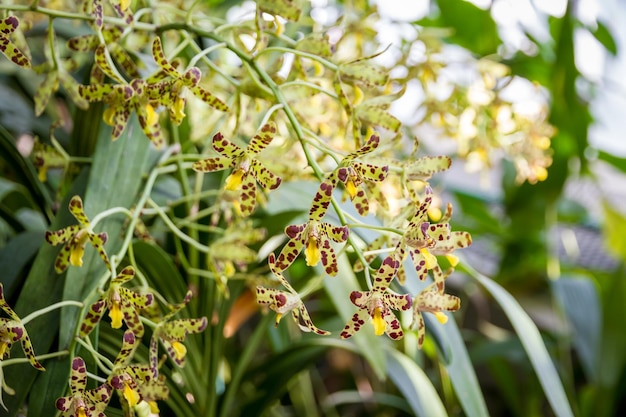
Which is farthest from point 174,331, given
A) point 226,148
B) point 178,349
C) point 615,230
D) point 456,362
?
point 615,230

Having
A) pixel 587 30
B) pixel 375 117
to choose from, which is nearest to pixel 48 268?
pixel 375 117

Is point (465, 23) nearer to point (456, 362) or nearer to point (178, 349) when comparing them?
point (456, 362)

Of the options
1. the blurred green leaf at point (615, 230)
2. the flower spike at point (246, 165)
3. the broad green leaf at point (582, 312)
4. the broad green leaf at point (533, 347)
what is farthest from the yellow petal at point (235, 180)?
the blurred green leaf at point (615, 230)

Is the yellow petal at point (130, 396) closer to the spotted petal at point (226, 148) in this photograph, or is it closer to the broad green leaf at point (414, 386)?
the spotted petal at point (226, 148)

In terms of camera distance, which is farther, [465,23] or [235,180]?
[465,23]

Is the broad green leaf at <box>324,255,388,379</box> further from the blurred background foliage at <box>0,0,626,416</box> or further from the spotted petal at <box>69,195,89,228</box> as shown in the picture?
the spotted petal at <box>69,195,89,228</box>
